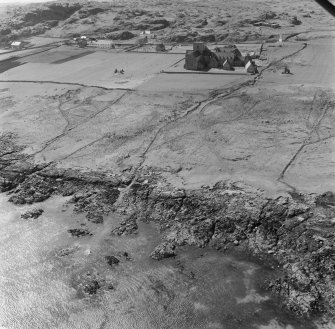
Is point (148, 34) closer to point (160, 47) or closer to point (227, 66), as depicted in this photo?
point (160, 47)

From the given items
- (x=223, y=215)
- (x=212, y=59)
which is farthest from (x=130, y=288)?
(x=212, y=59)

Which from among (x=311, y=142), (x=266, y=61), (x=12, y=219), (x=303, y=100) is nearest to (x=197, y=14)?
(x=266, y=61)

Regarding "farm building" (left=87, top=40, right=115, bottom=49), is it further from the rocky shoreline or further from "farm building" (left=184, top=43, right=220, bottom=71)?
the rocky shoreline

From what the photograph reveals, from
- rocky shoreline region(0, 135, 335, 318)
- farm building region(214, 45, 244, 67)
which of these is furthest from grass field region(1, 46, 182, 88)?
rocky shoreline region(0, 135, 335, 318)

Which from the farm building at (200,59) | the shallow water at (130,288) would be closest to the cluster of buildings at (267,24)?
the farm building at (200,59)

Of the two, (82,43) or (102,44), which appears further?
(82,43)

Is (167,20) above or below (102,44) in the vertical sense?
above
